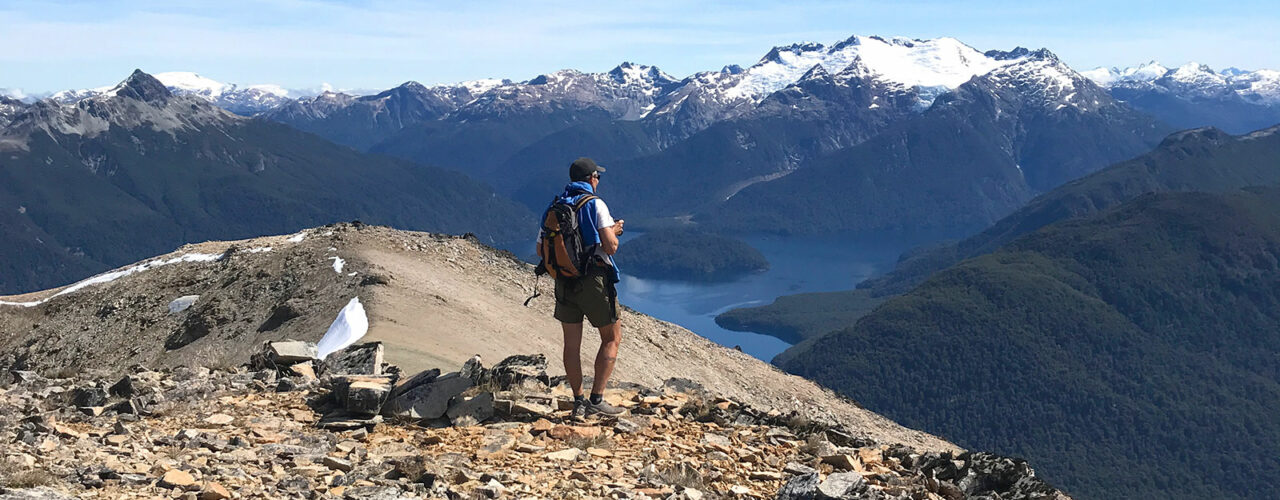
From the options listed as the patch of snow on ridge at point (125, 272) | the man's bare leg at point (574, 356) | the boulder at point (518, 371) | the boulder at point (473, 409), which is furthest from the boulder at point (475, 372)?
the patch of snow on ridge at point (125, 272)

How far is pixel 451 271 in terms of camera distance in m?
44.0

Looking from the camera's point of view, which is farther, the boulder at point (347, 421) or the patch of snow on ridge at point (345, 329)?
the patch of snow on ridge at point (345, 329)

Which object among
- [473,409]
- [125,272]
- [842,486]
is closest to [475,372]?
[473,409]

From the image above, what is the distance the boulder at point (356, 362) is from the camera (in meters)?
19.3

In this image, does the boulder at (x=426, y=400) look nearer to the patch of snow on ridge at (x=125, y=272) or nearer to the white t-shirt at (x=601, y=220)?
the white t-shirt at (x=601, y=220)

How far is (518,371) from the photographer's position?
17641mm

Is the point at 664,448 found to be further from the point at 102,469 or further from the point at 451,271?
the point at 451,271

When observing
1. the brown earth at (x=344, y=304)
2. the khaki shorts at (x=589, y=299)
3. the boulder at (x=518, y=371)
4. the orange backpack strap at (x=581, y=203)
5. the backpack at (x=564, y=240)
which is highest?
the orange backpack strap at (x=581, y=203)

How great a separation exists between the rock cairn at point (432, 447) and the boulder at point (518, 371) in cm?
5

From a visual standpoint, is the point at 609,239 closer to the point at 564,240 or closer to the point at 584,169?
the point at 564,240

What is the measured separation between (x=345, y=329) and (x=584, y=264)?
18.1 meters

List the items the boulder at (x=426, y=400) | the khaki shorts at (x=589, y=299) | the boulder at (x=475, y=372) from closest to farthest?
the khaki shorts at (x=589, y=299), the boulder at (x=426, y=400), the boulder at (x=475, y=372)

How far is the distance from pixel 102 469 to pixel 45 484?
783mm

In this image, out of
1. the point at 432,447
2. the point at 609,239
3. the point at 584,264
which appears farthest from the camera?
the point at 584,264
